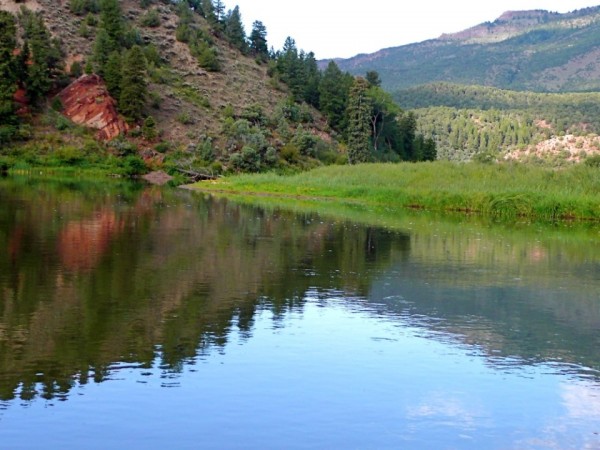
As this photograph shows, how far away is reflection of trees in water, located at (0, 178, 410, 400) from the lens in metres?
13.1

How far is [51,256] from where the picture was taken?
22453mm

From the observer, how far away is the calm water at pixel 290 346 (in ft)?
34.0

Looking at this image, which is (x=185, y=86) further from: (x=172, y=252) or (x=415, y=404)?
(x=415, y=404)

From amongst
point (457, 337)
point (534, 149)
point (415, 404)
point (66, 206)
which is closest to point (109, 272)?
point (457, 337)

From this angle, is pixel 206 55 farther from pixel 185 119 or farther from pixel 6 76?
pixel 6 76

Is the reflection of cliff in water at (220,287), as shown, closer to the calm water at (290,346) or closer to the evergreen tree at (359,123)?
the calm water at (290,346)

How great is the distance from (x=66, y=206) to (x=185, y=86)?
5772 cm

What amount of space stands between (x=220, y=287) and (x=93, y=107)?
66.5 metres

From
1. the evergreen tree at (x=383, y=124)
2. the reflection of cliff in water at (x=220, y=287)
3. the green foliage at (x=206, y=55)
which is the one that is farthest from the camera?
the evergreen tree at (x=383, y=124)

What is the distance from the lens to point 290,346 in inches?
559

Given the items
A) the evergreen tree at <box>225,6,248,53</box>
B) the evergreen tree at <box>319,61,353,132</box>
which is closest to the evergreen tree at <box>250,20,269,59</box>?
the evergreen tree at <box>225,6,248,53</box>

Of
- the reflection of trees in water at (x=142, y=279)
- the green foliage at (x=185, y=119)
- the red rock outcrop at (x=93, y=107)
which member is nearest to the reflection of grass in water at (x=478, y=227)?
the reflection of trees in water at (x=142, y=279)

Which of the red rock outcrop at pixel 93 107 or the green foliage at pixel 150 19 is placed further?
the green foliage at pixel 150 19

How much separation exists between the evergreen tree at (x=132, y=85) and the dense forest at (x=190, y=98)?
0.31ft
